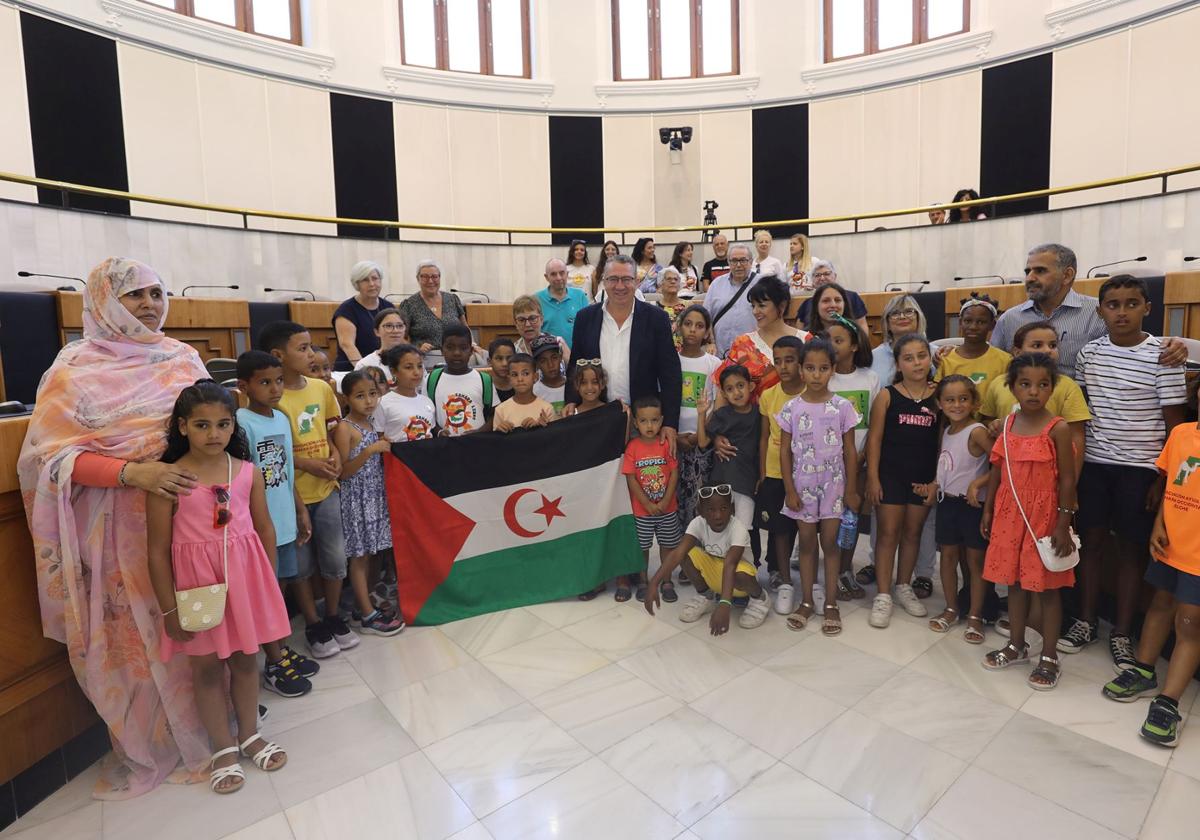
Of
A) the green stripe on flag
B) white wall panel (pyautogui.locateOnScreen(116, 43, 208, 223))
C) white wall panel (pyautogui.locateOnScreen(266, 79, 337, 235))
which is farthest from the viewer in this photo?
white wall panel (pyautogui.locateOnScreen(266, 79, 337, 235))

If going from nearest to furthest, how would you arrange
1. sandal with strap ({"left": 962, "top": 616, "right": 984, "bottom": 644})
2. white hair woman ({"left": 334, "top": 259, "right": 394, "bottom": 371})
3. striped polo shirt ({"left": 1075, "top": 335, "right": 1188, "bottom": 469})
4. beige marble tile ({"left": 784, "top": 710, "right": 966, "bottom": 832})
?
1. beige marble tile ({"left": 784, "top": 710, "right": 966, "bottom": 832})
2. striped polo shirt ({"left": 1075, "top": 335, "right": 1188, "bottom": 469})
3. sandal with strap ({"left": 962, "top": 616, "right": 984, "bottom": 644})
4. white hair woman ({"left": 334, "top": 259, "right": 394, "bottom": 371})

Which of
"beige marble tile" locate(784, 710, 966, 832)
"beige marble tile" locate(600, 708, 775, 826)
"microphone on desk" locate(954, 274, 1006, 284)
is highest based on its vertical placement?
"microphone on desk" locate(954, 274, 1006, 284)

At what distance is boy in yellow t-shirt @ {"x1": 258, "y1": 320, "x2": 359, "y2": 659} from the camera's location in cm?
268

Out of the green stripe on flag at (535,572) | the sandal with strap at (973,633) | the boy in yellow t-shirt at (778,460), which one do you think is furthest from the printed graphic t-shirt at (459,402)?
the sandal with strap at (973,633)

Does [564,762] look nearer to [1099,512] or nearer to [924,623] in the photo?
[924,623]

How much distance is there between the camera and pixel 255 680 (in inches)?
85.0

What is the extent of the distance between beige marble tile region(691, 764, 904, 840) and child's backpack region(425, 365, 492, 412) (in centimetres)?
218

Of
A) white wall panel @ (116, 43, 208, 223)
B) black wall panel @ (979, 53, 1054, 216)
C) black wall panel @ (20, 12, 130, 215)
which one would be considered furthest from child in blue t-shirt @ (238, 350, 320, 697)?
black wall panel @ (979, 53, 1054, 216)

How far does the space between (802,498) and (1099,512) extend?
3.71 ft

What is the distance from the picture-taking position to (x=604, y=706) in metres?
2.39

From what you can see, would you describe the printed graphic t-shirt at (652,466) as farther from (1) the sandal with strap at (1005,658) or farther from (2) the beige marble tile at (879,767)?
(1) the sandal with strap at (1005,658)

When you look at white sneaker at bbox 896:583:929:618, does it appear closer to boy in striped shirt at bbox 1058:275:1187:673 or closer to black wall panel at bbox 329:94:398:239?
boy in striped shirt at bbox 1058:275:1187:673

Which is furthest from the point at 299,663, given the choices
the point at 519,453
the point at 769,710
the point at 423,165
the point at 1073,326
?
the point at 423,165

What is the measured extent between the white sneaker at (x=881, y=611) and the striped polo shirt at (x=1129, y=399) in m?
1.01
